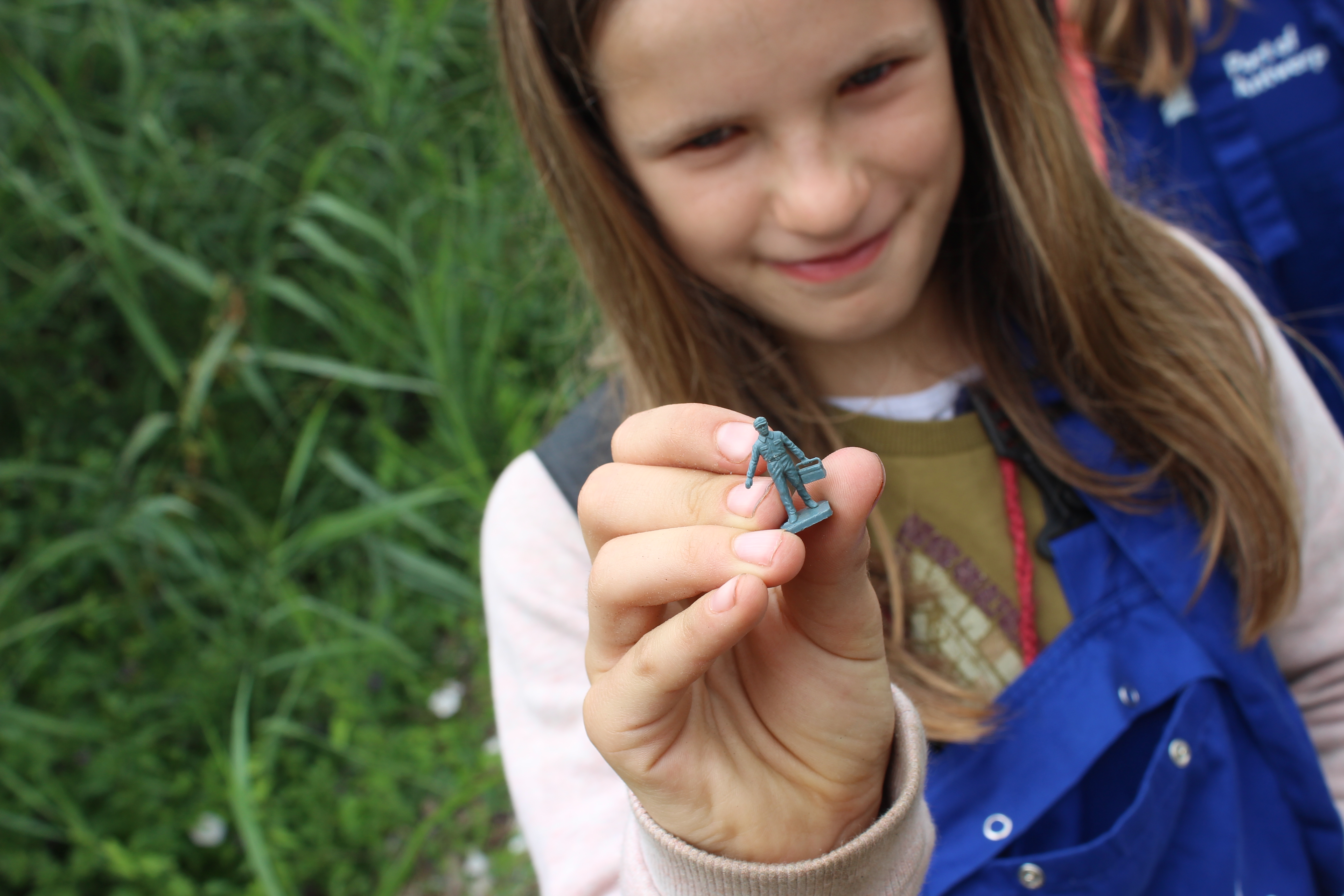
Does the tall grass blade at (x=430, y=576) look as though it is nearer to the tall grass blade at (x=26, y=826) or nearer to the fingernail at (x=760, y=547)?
the tall grass blade at (x=26, y=826)

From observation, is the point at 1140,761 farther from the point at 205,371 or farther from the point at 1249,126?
the point at 205,371

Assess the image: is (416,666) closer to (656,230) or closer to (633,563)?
(656,230)

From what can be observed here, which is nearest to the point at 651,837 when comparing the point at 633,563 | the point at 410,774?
the point at 633,563

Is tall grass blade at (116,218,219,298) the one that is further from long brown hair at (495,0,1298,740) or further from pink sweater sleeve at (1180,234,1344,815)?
pink sweater sleeve at (1180,234,1344,815)

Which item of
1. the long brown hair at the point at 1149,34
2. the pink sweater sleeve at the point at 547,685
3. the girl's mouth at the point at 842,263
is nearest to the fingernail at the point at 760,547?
the pink sweater sleeve at the point at 547,685

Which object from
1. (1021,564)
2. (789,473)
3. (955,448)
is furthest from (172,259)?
(789,473)
